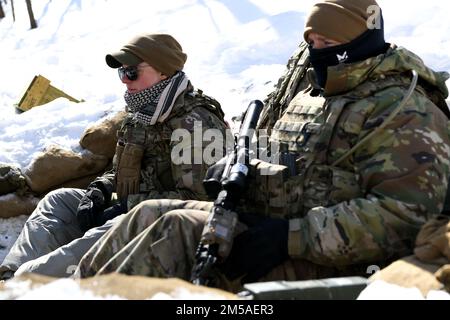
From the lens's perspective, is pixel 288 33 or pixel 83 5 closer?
pixel 288 33

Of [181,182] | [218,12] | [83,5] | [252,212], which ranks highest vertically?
[252,212]

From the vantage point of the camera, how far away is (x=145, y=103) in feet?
16.8

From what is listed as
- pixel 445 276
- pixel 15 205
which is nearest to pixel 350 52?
pixel 445 276

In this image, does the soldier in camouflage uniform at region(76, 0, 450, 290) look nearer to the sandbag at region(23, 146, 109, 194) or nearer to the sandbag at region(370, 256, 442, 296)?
the sandbag at region(370, 256, 442, 296)

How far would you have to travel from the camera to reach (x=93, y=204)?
5.12m

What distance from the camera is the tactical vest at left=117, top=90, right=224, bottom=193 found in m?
5.12

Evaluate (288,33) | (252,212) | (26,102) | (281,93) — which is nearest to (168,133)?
(281,93)

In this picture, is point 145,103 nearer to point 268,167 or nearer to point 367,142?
point 268,167

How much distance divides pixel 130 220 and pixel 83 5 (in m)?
15.5

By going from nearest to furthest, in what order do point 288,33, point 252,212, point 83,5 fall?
point 252,212, point 288,33, point 83,5

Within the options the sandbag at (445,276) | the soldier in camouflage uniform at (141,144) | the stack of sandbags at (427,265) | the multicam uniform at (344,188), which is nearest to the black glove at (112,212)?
the soldier in camouflage uniform at (141,144)

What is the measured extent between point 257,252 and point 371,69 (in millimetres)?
976

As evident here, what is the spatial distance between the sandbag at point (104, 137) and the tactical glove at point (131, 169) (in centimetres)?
152

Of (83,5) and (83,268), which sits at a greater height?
(83,268)
